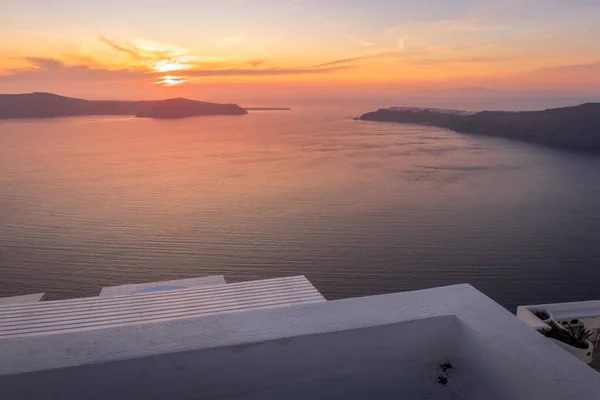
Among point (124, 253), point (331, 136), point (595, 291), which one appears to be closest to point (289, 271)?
point (124, 253)

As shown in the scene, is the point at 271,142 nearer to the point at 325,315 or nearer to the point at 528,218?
the point at 528,218

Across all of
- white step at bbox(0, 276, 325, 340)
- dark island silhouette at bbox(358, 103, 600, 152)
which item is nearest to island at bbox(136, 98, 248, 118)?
dark island silhouette at bbox(358, 103, 600, 152)

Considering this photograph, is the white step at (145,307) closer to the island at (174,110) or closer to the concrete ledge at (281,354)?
the concrete ledge at (281,354)

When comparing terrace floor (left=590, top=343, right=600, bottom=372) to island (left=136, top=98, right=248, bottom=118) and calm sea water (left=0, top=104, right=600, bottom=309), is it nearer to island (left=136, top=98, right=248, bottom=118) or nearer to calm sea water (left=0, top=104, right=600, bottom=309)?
calm sea water (left=0, top=104, right=600, bottom=309)

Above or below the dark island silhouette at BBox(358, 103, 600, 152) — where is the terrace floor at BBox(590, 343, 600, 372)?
below

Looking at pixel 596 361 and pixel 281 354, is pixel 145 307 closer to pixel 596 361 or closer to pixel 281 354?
pixel 281 354

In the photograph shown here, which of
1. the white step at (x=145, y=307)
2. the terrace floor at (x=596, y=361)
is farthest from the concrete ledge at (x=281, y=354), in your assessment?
the terrace floor at (x=596, y=361)

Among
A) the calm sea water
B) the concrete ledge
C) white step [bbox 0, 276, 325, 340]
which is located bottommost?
the calm sea water

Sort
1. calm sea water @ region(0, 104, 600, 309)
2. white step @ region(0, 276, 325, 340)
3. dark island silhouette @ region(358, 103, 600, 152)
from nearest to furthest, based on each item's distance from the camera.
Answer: white step @ region(0, 276, 325, 340), calm sea water @ region(0, 104, 600, 309), dark island silhouette @ region(358, 103, 600, 152)
